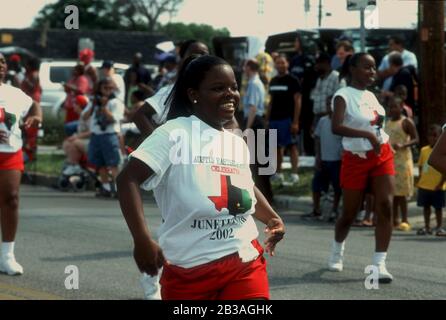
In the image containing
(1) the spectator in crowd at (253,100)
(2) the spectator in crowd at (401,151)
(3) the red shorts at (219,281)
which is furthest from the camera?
(1) the spectator in crowd at (253,100)

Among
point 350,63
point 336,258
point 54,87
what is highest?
point 350,63

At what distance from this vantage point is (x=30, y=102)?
10.1 m

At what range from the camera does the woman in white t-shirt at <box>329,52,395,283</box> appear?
9.90 m

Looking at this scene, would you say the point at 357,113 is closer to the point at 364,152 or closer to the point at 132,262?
the point at 364,152

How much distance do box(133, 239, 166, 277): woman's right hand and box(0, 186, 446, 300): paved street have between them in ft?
13.3

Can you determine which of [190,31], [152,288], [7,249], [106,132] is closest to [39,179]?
[106,132]

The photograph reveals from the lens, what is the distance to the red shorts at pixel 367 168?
32.9 feet

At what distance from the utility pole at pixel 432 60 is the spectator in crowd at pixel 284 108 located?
187cm

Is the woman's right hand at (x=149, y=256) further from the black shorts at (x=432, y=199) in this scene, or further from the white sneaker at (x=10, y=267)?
the black shorts at (x=432, y=199)

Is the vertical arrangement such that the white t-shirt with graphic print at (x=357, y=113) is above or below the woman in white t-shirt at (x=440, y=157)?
below

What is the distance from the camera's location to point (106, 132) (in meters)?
18.2

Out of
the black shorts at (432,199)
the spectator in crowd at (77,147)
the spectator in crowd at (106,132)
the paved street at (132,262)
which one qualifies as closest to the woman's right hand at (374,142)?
the paved street at (132,262)

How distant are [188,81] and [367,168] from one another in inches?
183

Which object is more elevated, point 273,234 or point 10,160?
point 273,234
